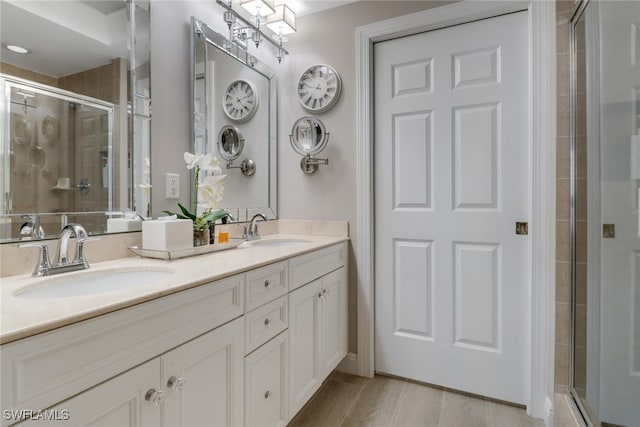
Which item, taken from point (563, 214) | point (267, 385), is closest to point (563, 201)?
point (563, 214)

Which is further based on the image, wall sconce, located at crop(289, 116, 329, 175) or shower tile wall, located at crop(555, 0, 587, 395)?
wall sconce, located at crop(289, 116, 329, 175)

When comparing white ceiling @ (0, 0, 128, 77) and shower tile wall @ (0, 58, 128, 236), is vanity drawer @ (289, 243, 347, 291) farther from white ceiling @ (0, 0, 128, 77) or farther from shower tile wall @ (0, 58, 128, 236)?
white ceiling @ (0, 0, 128, 77)

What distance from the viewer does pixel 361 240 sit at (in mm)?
2045

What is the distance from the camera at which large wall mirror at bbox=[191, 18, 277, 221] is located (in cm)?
168

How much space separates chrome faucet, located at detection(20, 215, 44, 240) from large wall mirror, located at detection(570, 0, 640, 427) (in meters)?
2.06

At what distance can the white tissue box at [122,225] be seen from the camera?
4.16 ft

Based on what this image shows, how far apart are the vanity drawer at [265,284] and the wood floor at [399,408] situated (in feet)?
2.48

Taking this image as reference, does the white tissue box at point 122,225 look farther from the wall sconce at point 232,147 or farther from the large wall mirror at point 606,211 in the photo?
the large wall mirror at point 606,211

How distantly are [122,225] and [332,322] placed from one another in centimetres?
115

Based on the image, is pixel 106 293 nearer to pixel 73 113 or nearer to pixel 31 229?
pixel 31 229

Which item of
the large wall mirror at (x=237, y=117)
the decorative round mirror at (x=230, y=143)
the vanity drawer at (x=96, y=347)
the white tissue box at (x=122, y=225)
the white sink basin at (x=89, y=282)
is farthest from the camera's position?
the decorative round mirror at (x=230, y=143)

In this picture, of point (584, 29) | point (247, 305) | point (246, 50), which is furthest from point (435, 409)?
point (246, 50)

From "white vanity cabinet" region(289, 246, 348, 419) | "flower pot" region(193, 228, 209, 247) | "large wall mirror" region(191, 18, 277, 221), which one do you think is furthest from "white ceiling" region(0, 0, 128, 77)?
"white vanity cabinet" region(289, 246, 348, 419)

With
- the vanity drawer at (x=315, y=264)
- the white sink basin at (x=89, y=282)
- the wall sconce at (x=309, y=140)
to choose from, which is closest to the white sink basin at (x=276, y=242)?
the vanity drawer at (x=315, y=264)
